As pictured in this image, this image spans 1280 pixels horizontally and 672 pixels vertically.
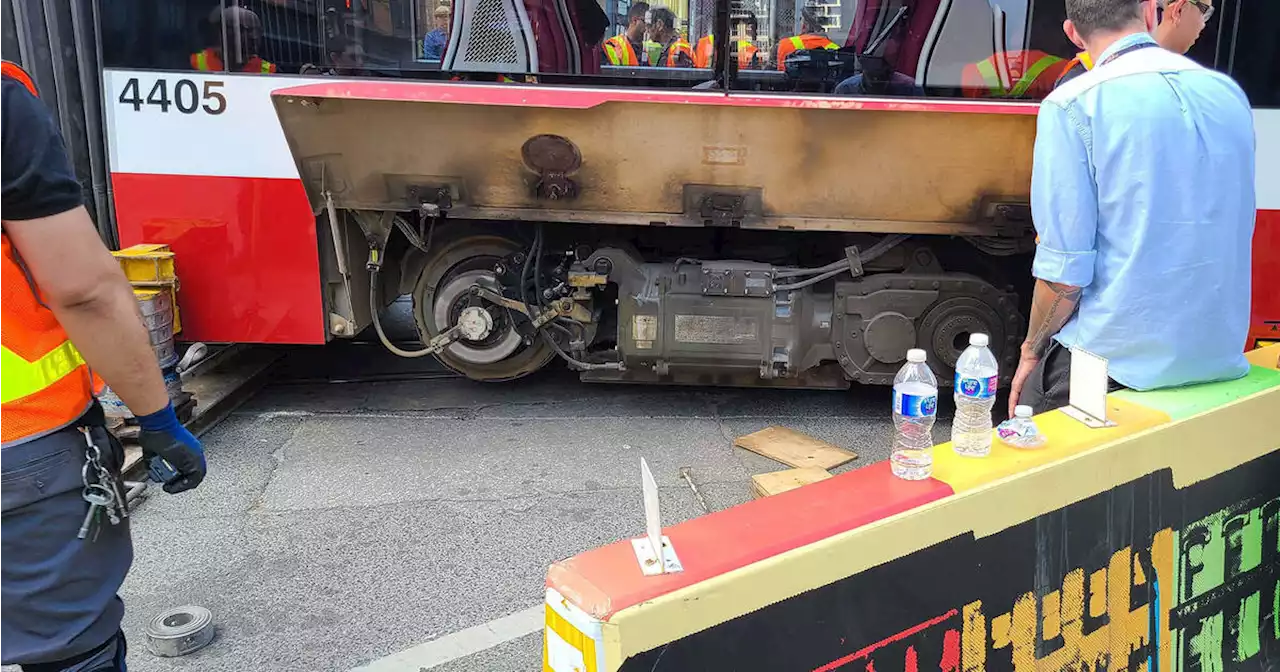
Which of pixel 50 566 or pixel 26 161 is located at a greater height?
pixel 26 161

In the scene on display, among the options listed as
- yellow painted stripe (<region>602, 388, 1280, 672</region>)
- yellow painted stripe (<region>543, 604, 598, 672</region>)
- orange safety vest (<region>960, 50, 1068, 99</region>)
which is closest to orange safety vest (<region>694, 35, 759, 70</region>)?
orange safety vest (<region>960, 50, 1068, 99</region>)

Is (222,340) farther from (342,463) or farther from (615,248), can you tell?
(615,248)

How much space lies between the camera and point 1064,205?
6.85ft

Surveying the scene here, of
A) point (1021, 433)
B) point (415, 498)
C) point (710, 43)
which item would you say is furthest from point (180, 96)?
point (1021, 433)

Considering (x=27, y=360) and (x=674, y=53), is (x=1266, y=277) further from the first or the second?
(x=27, y=360)

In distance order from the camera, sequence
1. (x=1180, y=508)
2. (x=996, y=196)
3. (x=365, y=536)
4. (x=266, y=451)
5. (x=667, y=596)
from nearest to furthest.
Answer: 1. (x=667, y=596)
2. (x=1180, y=508)
3. (x=365, y=536)
4. (x=996, y=196)
5. (x=266, y=451)

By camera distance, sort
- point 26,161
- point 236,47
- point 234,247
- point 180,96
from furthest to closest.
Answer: point 234,247, point 236,47, point 180,96, point 26,161

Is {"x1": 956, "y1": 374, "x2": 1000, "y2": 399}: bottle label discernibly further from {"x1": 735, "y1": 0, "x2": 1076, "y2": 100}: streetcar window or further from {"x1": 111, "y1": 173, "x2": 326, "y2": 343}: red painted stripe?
{"x1": 111, "y1": 173, "x2": 326, "y2": 343}: red painted stripe

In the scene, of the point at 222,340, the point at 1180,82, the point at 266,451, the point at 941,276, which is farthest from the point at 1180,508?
the point at 222,340

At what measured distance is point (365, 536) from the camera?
3.50 metres

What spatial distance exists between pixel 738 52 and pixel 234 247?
2.49 meters

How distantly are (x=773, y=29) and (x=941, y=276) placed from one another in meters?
1.41

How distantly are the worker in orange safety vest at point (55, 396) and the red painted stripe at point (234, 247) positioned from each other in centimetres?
251

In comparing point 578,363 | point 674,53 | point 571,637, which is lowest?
point 578,363
